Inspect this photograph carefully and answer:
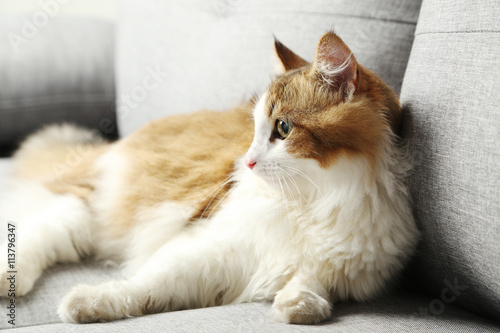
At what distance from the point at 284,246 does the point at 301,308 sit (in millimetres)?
165

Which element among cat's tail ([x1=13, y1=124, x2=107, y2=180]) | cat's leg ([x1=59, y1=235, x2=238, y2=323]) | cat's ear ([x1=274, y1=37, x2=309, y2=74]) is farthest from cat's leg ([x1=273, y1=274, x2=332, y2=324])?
cat's tail ([x1=13, y1=124, x2=107, y2=180])

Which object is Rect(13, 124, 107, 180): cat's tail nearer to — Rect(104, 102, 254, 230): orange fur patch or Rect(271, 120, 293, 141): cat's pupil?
Rect(104, 102, 254, 230): orange fur patch

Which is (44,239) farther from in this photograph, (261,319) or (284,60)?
(284,60)

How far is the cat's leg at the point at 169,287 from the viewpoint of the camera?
1010 mm

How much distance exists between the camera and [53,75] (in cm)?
220

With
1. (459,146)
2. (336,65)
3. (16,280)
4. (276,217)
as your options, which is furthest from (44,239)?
(459,146)

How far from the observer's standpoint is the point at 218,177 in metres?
1.29

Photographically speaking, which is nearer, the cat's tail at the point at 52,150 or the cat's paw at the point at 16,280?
the cat's paw at the point at 16,280

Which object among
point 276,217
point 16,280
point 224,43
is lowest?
point 16,280

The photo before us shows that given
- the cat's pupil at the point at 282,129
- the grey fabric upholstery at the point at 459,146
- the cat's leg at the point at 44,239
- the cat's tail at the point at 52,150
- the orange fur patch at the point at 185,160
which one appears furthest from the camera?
the cat's tail at the point at 52,150

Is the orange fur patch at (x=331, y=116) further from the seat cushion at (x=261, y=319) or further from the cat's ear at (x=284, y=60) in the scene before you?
the seat cushion at (x=261, y=319)

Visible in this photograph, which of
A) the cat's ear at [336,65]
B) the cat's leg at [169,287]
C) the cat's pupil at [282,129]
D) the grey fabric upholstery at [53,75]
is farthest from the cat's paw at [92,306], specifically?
the grey fabric upholstery at [53,75]

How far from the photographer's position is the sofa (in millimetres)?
949

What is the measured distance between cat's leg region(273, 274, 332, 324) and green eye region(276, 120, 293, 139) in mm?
324
